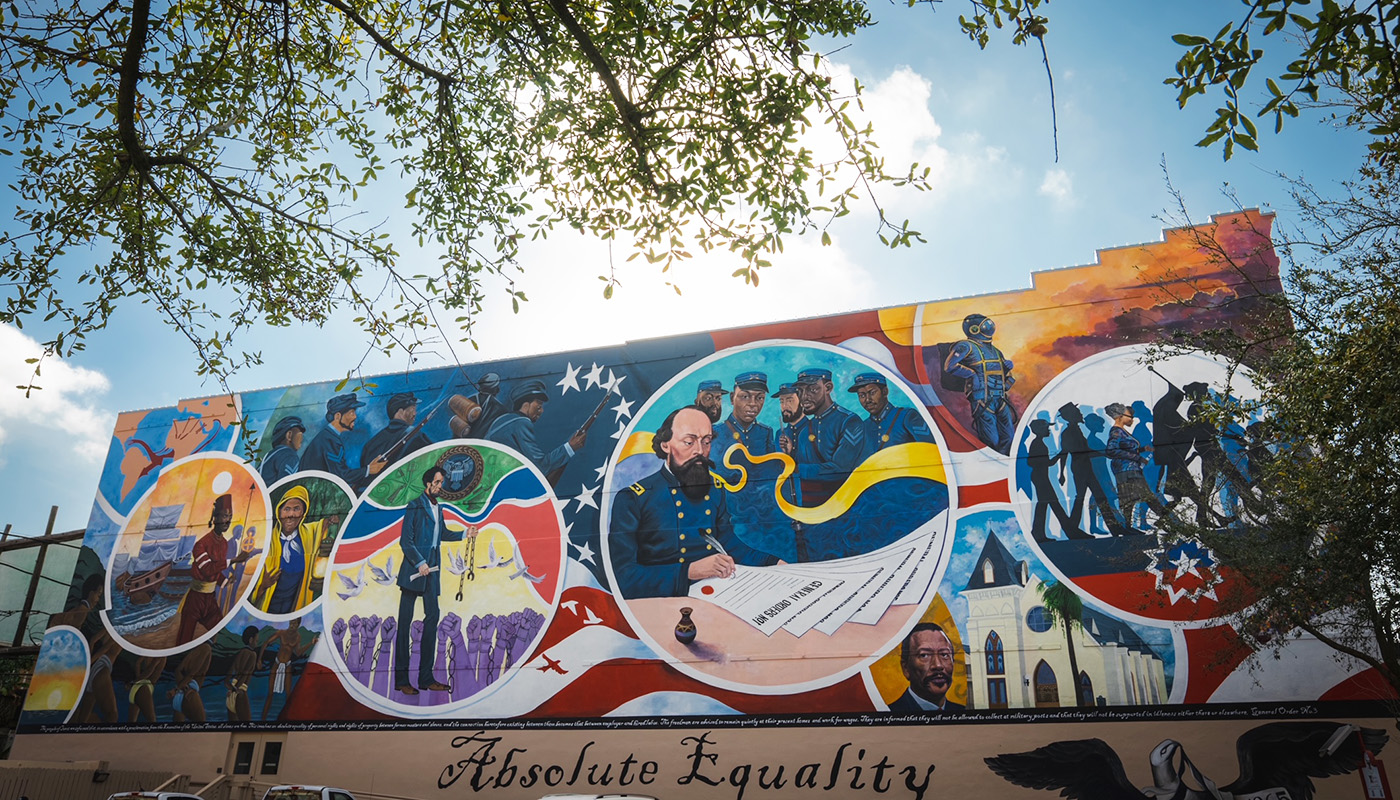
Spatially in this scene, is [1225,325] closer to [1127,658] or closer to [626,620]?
[1127,658]

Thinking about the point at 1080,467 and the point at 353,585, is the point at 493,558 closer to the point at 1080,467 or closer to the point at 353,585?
the point at 353,585

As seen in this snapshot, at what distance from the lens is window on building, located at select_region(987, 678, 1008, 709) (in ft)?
45.4

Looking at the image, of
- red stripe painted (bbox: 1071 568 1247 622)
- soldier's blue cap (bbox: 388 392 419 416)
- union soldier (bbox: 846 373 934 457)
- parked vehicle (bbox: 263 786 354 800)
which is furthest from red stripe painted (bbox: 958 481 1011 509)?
soldier's blue cap (bbox: 388 392 419 416)

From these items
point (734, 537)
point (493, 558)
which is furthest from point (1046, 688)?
point (493, 558)

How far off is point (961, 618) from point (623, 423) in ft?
23.8

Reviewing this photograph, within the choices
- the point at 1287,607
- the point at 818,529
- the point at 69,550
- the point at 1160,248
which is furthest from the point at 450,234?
the point at 69,550

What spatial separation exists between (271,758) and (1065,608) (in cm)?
1504

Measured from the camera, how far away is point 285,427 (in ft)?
66.6

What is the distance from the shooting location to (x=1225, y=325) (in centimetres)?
1466

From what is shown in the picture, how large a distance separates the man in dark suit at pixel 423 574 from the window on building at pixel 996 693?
32.2 ft

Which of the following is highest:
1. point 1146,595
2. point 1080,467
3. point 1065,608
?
point 1080,467

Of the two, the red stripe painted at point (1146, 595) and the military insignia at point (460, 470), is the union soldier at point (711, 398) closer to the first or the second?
the military insignia at point (460, 470)

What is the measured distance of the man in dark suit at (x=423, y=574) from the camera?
17141 millimetres

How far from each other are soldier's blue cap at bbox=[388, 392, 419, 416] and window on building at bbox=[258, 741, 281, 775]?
6.98 meters
